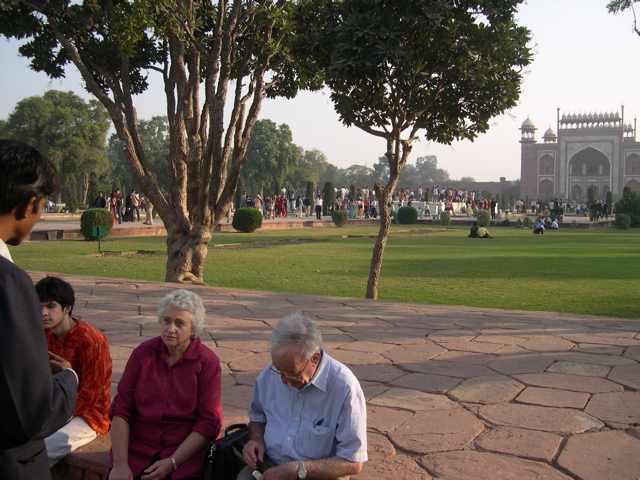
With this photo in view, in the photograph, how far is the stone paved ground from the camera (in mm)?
2287

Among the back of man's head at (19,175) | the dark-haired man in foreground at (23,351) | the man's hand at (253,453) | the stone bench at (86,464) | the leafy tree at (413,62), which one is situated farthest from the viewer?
the leafy tree at (413,62)

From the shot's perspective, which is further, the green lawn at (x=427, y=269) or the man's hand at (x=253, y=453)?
the green lawn at (x=427, y=269)

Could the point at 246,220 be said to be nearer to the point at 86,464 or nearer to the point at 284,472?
the point at 86,464

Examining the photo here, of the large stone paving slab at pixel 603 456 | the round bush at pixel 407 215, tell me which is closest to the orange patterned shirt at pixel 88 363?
the large stone paving slab at pixel 603 456

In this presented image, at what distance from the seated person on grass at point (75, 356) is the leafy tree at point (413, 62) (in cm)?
369

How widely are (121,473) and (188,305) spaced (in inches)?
23.5

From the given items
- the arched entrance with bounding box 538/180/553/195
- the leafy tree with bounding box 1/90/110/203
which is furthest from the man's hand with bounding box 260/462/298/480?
the arched entrance with bounding box 538/180/553/195

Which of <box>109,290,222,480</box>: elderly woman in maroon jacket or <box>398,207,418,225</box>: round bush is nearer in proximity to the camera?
<box>109,290,222,480</box>: elderly woman in maroon jacket

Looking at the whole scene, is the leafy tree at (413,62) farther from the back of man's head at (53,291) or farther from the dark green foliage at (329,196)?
the dark green foliage at (329,196)

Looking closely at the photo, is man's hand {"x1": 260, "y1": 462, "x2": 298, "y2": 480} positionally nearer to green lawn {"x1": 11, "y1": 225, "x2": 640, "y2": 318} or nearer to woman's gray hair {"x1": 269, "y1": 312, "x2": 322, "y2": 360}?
woman's gray hair {"x1": 269, "y1": 312, "x2": 322, "y2": 360}

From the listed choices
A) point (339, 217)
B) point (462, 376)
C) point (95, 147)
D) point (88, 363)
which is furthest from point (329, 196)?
point (88, 363)

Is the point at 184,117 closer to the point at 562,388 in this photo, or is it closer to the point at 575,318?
the point at 575,318

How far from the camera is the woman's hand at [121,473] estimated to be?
6.90 ft

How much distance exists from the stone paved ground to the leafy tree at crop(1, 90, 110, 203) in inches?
1311
